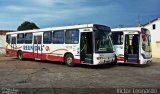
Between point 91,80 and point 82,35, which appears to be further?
point 82,35

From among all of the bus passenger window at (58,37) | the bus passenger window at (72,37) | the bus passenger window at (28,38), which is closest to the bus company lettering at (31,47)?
the bus passenger window at (28,38)

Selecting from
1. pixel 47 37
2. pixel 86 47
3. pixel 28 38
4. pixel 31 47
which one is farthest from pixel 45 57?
pixel 86 47

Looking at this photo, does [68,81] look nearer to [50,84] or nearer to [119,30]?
[50,84]

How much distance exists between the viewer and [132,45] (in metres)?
19.7

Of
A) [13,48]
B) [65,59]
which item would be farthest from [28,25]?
[65,59]

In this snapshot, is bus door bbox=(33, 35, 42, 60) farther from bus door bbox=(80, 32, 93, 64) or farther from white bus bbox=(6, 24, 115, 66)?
bus door bbox=(80, 32, 93, 64)

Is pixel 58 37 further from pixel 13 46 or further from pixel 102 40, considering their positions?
pixel 13 46

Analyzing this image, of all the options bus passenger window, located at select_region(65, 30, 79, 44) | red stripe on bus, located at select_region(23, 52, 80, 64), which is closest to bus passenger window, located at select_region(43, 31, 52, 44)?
red stripe on bus, located at select_region(23, 52, 80, 64)

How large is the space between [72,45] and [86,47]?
1.19m

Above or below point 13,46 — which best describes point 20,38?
above

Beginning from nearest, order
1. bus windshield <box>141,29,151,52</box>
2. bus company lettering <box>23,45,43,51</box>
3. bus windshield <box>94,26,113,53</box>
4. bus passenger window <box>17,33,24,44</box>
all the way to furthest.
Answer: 1. bus windshield <box>94,26,113,53</box>
2. bus windshield <box>141,29,151,52</box>
3. bus company lettering <box>23,45,43,51</box>
4. bus passenger window <box>17,33,24,44</box>

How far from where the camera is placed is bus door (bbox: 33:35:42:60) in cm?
2200

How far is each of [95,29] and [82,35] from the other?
107 cm

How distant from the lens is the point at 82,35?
59.5ft
